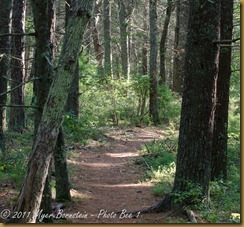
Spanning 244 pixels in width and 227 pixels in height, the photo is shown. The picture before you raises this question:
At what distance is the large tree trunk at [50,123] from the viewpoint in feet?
14.6

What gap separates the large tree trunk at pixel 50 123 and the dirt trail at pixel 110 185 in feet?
6.79

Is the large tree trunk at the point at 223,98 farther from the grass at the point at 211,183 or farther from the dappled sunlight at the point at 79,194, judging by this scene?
the dappled sunlight at the point at 79,194

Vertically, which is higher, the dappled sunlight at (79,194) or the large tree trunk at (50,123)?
the large tree trunk at (50,123)

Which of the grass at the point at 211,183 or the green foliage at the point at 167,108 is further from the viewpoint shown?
the green foliage at the point at 167,108

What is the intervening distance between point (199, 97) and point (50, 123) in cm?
280

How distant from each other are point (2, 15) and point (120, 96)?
878 cm

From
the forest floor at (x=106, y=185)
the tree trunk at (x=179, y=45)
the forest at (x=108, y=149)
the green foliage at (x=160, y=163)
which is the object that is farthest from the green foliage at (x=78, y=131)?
the tree trunk at (x=179, y=45)

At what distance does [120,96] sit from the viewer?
17766mm

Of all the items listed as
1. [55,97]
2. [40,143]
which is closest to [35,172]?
[40,143]

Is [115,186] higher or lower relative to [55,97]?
lower

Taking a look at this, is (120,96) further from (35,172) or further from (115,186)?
(35,172)

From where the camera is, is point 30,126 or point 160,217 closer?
point 160,217

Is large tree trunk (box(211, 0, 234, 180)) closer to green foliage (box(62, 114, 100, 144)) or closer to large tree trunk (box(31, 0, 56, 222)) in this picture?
large tree trunk (box(31, 0, 56, 222))

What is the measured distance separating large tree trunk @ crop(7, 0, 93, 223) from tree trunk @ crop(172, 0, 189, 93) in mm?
18201
